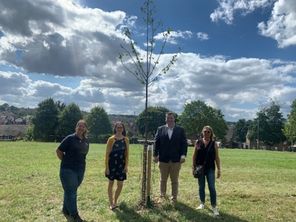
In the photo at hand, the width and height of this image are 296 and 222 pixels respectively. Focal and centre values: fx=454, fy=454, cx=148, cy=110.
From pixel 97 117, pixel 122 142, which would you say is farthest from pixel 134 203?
pixel 97 117

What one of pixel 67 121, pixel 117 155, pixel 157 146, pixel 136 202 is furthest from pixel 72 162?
pixel 67 121

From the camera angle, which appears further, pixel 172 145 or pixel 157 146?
pixel 157 146

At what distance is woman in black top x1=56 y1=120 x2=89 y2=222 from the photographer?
9719 millimetres

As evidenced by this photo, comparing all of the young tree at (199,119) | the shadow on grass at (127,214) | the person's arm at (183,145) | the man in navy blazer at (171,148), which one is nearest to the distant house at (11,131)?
the young tree at (199,119)

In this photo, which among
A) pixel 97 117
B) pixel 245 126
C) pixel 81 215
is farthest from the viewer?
pixel 245 126

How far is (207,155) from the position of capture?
10680 mm

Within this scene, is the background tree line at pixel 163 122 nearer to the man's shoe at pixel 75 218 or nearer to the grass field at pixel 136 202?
the grass field at pixel 136 202

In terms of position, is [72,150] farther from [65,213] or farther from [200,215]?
[200,215]

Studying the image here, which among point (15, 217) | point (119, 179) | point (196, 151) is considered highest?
point (196, 151)

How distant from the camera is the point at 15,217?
33.5 ft

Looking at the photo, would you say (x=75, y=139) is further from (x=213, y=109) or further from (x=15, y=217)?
(x=213, y=109)

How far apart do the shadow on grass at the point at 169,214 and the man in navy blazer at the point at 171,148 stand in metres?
0.60

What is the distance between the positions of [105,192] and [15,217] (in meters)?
3.94

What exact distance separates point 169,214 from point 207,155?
1630 millimetres
